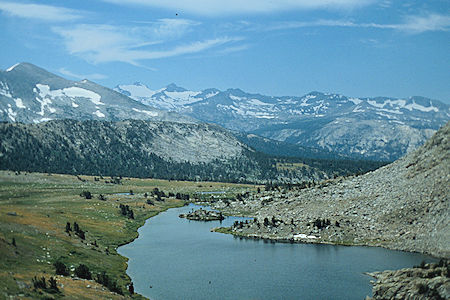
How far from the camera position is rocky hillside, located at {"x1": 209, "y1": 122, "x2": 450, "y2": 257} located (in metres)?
93.6

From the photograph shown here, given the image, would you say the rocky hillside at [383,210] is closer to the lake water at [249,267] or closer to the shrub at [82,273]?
the lake water at [249,267]

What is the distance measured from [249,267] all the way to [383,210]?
133ft

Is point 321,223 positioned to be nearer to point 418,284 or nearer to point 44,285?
point 418,284

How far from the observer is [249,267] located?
8475cm

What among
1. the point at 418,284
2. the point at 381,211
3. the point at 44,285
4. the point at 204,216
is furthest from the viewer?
the point at 204,216

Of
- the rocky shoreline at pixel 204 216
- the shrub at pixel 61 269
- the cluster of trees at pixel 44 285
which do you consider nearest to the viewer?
the cluster of trees at pixel 44 285

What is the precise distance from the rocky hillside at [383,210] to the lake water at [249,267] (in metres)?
5.43

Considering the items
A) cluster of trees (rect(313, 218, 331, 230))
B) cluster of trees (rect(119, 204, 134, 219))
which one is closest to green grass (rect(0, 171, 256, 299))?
cluster of trees (rect(119, 204, 134, 219))

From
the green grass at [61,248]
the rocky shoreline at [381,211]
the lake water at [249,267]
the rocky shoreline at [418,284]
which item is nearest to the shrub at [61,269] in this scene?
the green grass at [61,248]

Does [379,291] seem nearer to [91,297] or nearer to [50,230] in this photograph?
[91,297]

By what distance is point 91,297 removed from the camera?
5550 centimetres

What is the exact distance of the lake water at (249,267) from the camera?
227 feet

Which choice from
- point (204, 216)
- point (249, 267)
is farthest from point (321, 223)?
point (204, 216)

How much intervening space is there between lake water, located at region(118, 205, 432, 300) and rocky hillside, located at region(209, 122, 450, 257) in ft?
17.8
